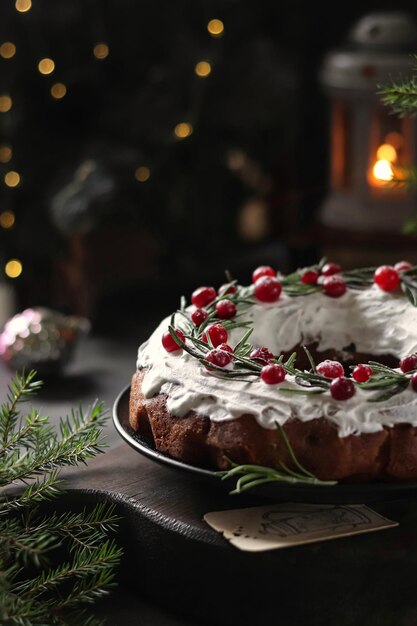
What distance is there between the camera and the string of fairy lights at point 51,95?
3.48 meters

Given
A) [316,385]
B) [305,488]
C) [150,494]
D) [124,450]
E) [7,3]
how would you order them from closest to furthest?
[305,488]
[316,385]
[150,494]
[124,450]
[7,3]

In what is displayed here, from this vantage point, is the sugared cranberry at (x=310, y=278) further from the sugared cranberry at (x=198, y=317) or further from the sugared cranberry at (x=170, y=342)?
the sugared cranberry at (x=170, y=342)

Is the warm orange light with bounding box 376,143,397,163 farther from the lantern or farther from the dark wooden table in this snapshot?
the dark wooden table

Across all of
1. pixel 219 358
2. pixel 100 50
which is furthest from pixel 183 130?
pixel 219 358

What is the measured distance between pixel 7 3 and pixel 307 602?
7.87ft

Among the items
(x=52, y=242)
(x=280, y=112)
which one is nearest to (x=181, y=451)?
(x=52, y=242)

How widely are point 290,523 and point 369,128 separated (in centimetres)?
236

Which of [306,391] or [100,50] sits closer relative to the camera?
[306,391]

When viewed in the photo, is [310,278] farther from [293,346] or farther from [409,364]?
[409,364]

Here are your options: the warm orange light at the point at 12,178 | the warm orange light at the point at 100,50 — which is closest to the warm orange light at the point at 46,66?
the warm orange light at the point at 100,50

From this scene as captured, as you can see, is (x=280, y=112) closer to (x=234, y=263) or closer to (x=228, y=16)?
(x=228, y=16)

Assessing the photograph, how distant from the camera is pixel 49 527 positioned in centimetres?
188

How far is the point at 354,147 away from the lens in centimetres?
389

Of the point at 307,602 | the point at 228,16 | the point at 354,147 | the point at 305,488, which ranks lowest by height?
the point at 307,602
